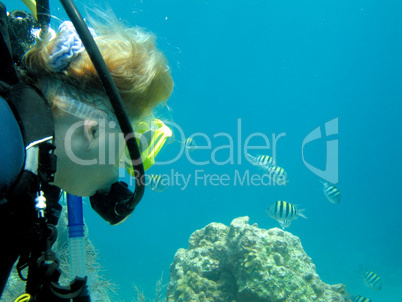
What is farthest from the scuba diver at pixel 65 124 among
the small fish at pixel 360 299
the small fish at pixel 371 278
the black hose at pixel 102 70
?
the small fish at pixel 371 278

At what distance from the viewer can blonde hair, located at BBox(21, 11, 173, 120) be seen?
1.09 m

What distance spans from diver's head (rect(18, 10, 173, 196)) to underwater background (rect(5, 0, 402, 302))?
38522mm

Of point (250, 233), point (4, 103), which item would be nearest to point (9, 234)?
point (4, 103)

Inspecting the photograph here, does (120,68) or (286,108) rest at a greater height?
(286,108)

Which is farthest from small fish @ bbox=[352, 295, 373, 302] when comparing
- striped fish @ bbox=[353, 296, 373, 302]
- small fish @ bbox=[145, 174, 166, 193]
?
small fish @ bbox=[145, 174, 166, 193]

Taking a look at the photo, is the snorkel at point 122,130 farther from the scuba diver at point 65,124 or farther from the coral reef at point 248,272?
the coral reef at point 248,272

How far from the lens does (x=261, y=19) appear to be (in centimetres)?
5312

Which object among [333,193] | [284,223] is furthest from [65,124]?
[333,193]

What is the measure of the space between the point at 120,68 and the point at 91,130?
282 mm

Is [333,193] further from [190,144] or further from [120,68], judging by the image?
[120,68]

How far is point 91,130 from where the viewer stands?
1.09 meters

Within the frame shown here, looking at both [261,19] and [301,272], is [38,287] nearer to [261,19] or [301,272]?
[301,272]

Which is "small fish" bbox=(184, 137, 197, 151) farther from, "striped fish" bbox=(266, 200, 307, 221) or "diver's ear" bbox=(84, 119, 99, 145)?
"diver's ear" bbox=(84, 119, 99, 145)

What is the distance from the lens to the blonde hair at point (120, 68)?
109 cm
